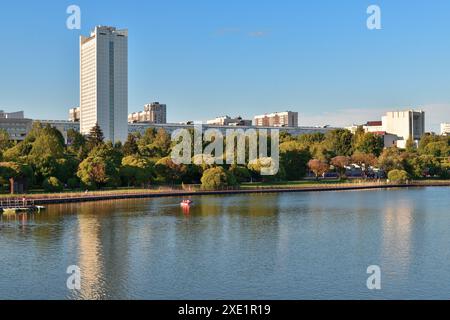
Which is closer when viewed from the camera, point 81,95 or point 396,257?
point 396,257

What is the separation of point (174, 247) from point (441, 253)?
40.4 ft

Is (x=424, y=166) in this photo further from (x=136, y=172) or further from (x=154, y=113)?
(x=154, y=113)

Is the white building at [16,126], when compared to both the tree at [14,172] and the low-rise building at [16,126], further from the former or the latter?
the tree at [14,172]

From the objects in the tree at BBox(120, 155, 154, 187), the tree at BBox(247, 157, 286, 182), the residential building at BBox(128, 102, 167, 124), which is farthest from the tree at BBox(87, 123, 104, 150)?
the residential building at BBox(128, 102, 167, 124)

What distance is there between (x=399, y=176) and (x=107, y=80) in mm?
74184

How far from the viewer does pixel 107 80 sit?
126438 mm

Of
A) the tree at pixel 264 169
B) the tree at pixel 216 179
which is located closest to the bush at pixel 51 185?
the tree at pixel 216 179

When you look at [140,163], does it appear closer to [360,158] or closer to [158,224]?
[158,224]

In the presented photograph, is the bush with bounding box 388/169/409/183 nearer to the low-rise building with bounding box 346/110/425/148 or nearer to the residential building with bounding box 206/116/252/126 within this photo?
the low-rise building with bounding box 346/110/425/148

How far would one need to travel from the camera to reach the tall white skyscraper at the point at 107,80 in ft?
411
